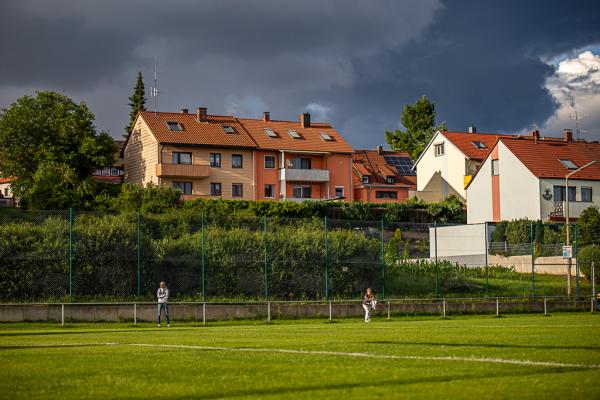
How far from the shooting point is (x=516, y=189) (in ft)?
227

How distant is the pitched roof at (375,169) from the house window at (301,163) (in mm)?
9201

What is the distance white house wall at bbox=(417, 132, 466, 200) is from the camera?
270ft

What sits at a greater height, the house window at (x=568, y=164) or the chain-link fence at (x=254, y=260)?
the house window at (x=568, y=164)

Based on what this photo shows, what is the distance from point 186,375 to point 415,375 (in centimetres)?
289

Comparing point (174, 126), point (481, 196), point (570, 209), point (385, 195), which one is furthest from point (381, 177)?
point (570, 209)

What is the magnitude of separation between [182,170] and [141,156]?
6.32 m

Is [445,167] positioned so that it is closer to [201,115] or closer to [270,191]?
[270,191]

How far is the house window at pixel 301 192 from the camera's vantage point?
8112cm

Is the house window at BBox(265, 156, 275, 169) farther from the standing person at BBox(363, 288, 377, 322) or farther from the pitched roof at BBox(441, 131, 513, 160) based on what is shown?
the standing person at BBox(363, 288, 377, 322)

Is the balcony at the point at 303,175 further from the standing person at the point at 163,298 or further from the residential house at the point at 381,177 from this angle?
the standing person at the point at 163,298

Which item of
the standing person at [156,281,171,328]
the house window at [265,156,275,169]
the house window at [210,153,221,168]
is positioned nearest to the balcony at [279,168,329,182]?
the house window at [265,156,275,169]

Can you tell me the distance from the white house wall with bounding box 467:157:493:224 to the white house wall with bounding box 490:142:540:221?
1567 millimetres

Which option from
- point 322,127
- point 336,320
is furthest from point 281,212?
point 336,320

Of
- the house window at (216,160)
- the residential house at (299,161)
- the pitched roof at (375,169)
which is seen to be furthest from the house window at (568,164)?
the house window at (216,160)
